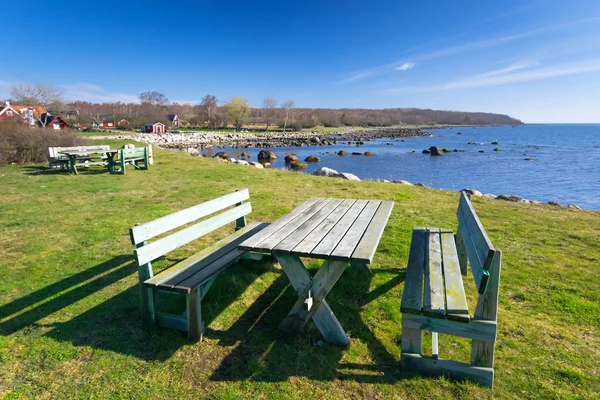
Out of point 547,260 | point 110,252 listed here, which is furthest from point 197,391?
point 547,260

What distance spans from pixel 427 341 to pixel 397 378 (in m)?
0.69

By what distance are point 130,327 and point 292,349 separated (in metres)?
1.62

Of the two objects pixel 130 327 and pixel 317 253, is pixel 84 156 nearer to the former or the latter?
pixel 130 327

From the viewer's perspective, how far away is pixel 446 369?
2.65 metres

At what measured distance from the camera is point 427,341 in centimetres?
319

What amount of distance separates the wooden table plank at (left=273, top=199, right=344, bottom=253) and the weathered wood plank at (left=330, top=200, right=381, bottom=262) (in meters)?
0.38

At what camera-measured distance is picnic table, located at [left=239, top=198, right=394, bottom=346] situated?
9.37ft

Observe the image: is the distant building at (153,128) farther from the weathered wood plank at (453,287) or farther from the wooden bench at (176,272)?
the weathered wood plank at (453,287)

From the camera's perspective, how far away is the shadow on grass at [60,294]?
3.40 m

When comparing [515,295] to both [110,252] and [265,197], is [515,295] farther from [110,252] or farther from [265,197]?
[265,197]

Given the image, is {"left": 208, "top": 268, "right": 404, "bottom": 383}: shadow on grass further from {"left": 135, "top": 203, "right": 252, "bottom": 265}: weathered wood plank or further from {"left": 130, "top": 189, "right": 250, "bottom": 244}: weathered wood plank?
{"left": 130, "top": 189, "right": 250, "bottom": 244}: weathered wood plank

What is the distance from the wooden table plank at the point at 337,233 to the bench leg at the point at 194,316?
3.75 feet

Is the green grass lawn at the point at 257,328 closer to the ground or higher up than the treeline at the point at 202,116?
closer to the ground

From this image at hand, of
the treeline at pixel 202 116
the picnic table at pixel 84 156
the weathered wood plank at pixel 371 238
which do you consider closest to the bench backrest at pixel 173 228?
the weathered wood plank at pixel 371 238
